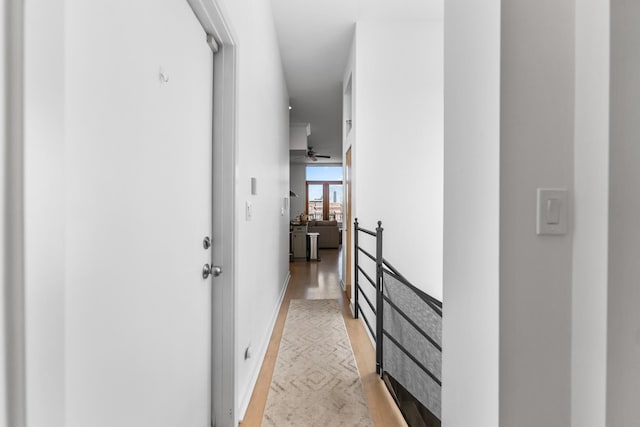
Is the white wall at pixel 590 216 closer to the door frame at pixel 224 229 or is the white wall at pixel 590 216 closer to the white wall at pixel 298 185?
the door frame at pixel 224 229

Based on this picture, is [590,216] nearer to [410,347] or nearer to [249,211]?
[410,347]

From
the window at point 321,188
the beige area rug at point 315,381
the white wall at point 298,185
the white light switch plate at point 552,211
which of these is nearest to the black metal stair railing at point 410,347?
the beige area rug at point 315,381

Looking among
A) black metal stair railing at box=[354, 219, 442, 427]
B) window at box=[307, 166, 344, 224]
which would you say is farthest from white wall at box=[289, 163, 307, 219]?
black metal stair railing at box=[354, 219, 442, 427]

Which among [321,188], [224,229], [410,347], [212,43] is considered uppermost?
[321,188]

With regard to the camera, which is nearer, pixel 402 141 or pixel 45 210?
pixel 45 210

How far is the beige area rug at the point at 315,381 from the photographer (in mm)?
1619

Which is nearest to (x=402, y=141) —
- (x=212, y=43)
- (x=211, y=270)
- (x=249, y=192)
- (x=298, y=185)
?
(x=249, y=192)

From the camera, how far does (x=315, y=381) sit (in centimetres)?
195

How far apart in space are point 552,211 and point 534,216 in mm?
41

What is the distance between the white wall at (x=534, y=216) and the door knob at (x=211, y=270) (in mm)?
1089

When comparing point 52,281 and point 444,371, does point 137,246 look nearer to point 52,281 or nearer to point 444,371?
point 52,281
